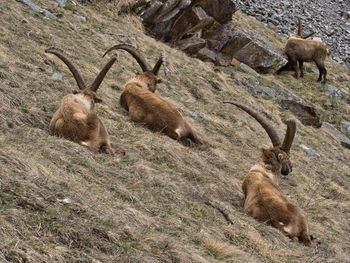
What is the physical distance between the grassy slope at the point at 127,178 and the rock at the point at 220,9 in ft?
17.6

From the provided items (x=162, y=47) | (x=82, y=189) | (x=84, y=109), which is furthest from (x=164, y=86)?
(x=82, y=189)

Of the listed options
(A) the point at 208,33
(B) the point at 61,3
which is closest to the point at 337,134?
(A) the point at 208,33

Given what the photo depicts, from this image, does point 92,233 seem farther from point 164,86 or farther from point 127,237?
point 164,86

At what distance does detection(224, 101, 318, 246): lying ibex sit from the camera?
6.91 m

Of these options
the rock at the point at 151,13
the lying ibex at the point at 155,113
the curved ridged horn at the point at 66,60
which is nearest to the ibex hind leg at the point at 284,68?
the rock at the point at 151,13

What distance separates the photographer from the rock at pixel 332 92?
2086cm

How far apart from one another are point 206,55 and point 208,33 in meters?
1.65

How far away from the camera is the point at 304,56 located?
21.9m

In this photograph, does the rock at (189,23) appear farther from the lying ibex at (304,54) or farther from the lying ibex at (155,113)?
the lying ibex at (155,113)

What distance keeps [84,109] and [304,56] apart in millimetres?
16223

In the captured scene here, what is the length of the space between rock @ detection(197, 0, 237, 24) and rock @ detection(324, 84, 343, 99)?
5.42 m

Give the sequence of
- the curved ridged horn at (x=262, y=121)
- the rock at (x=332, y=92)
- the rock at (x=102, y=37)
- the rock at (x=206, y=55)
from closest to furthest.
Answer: the curved ridged horn at (x=262, y=121), the rock at (x=102, y=37), the rock at (x=206, y=55), the rock at (x=332, y=92)

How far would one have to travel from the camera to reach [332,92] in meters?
21.1

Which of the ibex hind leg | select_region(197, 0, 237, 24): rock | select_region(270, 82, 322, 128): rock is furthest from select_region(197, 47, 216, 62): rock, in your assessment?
the ibex hind leg
